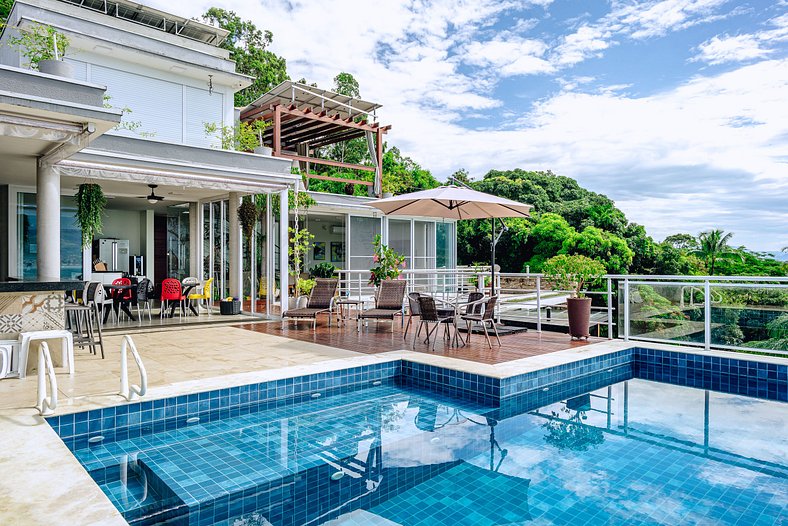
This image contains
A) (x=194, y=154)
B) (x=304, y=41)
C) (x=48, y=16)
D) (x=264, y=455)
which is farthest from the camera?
(x=304, y=41)

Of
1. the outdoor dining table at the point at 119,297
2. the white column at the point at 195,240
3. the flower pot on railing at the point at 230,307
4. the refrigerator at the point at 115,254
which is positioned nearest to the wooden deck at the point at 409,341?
the flower pot on railing at the point at 230,307

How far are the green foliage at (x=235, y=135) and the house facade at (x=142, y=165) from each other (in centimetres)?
18

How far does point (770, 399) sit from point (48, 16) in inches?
582

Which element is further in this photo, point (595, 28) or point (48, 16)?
point (595, 28)

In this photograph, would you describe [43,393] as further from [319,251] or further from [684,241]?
[684,241]

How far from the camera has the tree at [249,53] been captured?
2492 centimetres

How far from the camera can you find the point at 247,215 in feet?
36.9

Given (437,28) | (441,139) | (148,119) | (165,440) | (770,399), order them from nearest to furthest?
(165,440) < (770,399) < (148,119) < (437,28) < (441,139)

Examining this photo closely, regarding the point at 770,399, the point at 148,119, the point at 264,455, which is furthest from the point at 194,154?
the point at 770,399

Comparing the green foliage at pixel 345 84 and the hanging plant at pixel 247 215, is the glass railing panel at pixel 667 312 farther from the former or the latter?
the green foliage at pixel 345 84

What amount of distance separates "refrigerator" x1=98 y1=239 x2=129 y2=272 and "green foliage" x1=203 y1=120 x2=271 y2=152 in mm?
4270

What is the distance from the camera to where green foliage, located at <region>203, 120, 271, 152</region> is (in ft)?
41.2

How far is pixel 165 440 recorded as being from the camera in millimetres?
4363

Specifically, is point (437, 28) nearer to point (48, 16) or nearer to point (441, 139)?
point (441, 139)
